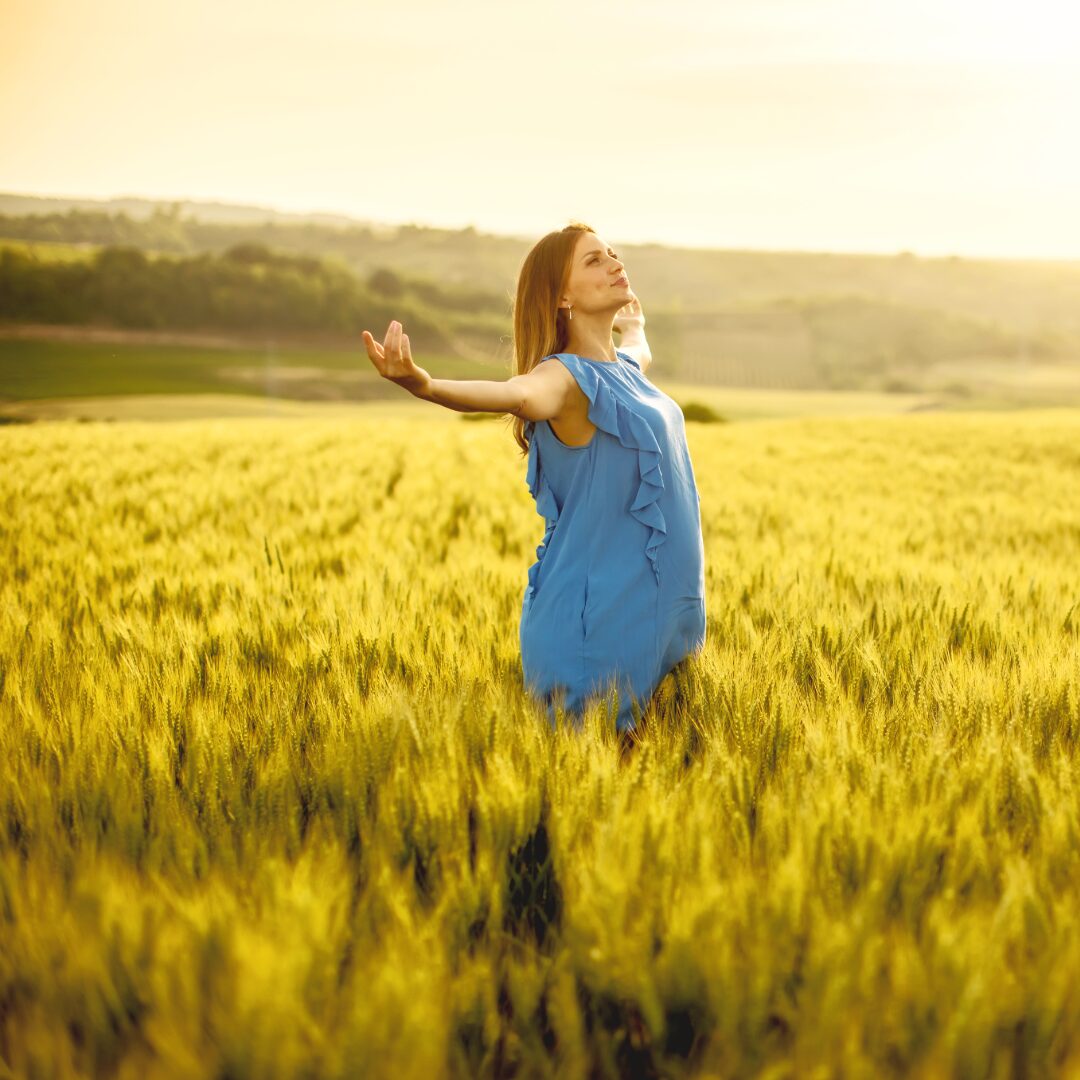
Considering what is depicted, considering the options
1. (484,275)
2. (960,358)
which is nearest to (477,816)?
(960,358)

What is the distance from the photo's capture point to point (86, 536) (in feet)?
14.7

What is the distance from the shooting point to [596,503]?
2.32m

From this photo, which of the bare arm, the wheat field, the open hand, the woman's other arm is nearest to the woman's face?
the bare arm

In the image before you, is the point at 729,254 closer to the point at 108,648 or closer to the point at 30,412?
the point at 30,412

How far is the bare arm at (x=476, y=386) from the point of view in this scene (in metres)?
1.71

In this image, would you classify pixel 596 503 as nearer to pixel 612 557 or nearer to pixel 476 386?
pixel 612 557

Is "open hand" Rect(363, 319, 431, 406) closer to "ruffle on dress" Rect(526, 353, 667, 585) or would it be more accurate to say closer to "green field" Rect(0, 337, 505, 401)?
"ruffle on dress" Rect(526, 353, 667, 585)

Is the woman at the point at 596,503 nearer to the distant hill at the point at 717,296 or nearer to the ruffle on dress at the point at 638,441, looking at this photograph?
the ruffle on dress at the point at 638,441

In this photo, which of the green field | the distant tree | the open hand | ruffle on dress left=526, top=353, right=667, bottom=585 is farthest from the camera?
the distant tree

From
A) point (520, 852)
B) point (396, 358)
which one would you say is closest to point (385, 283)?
point (396, 358)

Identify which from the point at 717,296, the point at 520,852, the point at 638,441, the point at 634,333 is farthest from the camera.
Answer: the point at 717,296

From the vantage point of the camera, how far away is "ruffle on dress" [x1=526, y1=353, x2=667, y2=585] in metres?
2.22

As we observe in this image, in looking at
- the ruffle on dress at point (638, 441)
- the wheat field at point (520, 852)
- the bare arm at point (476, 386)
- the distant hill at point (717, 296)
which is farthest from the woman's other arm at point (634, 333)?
the distant hill at point (717, 296)

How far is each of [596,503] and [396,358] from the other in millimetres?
771
